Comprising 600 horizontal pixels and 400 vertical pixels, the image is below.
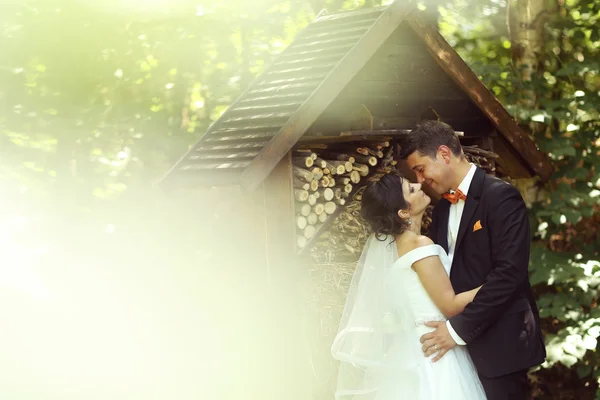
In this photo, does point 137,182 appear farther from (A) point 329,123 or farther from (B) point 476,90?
(B) point 476,90

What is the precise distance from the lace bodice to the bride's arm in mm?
46

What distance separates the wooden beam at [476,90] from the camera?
17.3 ft

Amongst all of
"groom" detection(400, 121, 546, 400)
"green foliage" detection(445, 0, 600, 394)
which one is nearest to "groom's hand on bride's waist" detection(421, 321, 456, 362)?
"groom" detection(400, 121, 546, 400)

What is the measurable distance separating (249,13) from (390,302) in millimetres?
6147

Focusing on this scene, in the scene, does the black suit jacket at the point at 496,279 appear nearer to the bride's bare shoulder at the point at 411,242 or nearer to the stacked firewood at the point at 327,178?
the bride's bare shoulder at the point at 411,242

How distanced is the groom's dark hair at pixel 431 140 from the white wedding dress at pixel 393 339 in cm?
54

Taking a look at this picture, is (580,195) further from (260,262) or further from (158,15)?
(158,15)

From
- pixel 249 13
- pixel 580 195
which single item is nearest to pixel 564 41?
pixel 580 195

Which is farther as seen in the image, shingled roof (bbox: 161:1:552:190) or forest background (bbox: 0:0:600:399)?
forest background (bbox: 0:0:600:399)

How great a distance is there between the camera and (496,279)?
13.7ft

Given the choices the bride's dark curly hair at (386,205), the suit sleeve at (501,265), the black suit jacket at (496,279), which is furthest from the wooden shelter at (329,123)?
the suit sleeve at (501,265)

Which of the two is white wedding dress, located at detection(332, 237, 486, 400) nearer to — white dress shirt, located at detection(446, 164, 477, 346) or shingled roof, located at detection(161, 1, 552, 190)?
white dress shirt, located at detection(446, 164, 477, 346)

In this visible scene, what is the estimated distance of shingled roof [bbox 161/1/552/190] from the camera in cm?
467

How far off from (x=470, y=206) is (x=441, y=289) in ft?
1.56
